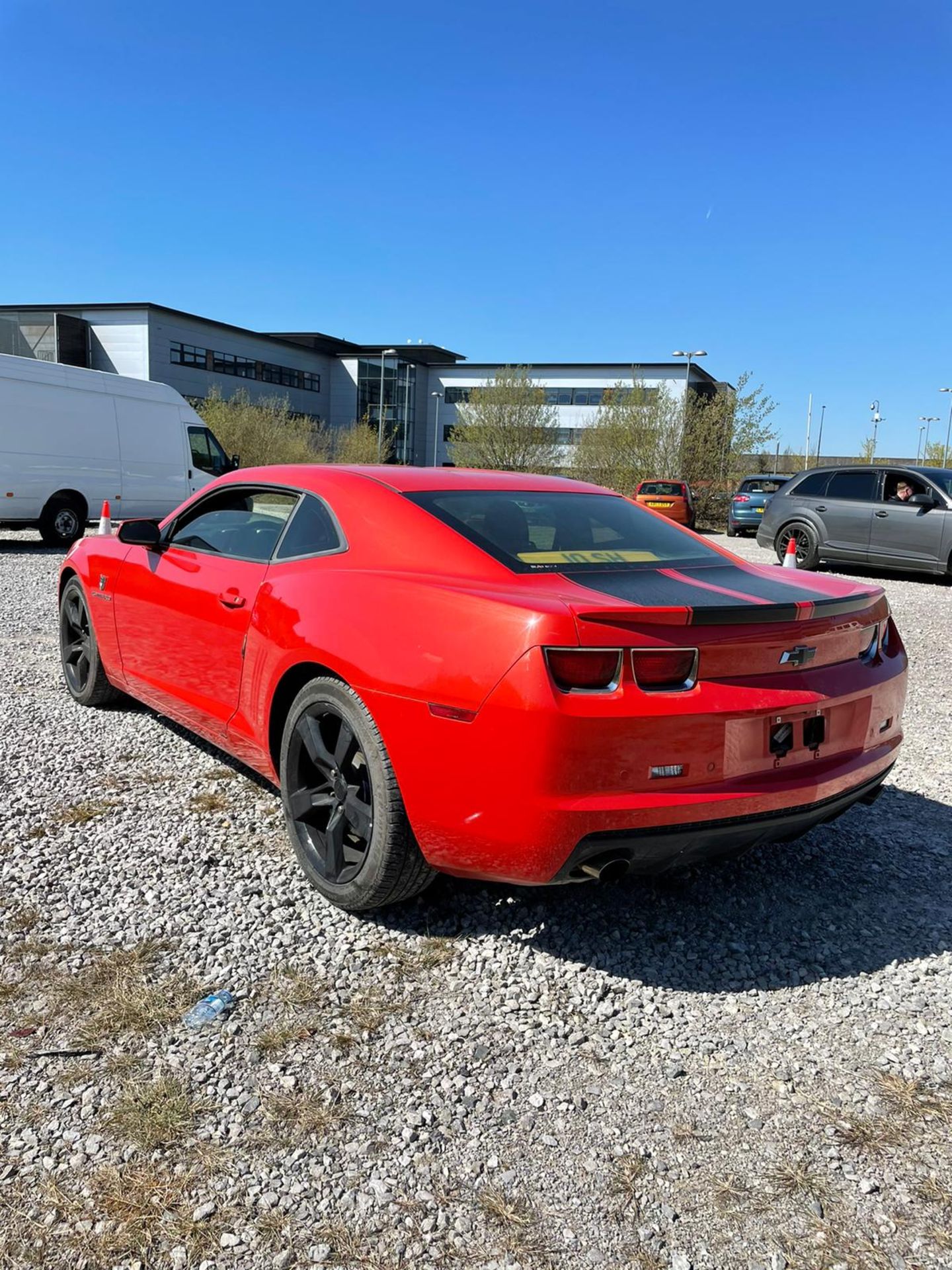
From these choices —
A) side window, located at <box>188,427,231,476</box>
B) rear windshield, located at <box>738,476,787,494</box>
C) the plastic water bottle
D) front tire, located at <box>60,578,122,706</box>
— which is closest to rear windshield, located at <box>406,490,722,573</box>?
the plastic water bottle

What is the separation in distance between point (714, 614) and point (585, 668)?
41cm

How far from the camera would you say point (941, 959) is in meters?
2.97

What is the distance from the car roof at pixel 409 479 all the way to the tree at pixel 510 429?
4465 cm

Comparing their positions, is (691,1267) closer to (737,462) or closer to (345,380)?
(737,462)

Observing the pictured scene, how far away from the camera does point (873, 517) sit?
47.8 feet

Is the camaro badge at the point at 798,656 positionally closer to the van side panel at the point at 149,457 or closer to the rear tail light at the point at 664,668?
the rear tail light at the point at 664,668

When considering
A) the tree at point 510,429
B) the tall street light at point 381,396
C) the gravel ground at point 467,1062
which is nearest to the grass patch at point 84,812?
the gravel ground at point 467,1062

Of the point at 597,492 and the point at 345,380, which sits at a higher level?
the point at 345,380

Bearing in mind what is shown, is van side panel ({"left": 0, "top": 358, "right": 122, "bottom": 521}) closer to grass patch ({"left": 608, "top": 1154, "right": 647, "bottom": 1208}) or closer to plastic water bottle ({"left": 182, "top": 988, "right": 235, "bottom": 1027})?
plastic water bottle ({"left": 182, "top": 988, "right": 235, "bottom": 1027})

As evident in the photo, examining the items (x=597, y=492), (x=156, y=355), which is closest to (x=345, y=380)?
(x=156, y=355)

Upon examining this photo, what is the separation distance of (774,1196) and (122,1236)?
1311 mm

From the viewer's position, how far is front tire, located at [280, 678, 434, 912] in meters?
2.87

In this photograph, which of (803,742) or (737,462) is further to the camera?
(737,462)

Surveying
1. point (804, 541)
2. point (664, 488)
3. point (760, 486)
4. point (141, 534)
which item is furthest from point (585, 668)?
point (664, 488)
